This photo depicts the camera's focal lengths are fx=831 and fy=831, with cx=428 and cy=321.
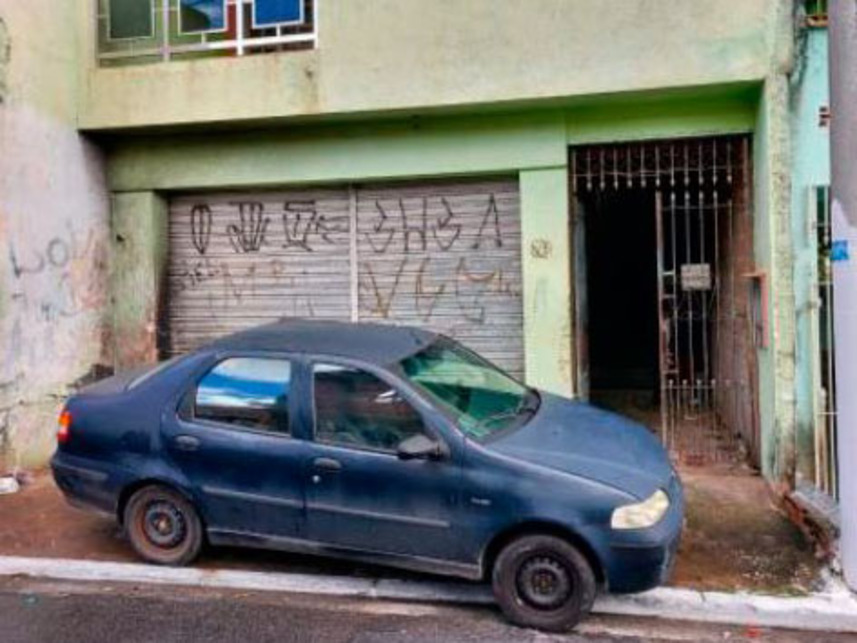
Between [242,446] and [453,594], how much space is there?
1.53m

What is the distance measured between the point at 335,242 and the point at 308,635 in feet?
15.3

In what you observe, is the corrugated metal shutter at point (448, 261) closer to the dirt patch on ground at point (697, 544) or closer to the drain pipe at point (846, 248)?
the dirt patch on ground at point (697, 544)

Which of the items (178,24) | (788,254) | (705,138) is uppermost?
(178,24)

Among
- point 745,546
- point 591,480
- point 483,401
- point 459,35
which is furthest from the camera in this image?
point 459,35

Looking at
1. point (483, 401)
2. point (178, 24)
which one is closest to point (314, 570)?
point (483, 401)

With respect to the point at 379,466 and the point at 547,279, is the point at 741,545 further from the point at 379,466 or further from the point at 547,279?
the point at 547,279

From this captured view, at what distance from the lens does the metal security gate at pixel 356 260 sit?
26.3ft

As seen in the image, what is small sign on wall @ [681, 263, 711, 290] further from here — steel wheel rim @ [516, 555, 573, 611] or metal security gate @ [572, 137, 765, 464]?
steel wheel rim @ [516, 555, 573, 611]

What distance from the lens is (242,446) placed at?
16.4ft

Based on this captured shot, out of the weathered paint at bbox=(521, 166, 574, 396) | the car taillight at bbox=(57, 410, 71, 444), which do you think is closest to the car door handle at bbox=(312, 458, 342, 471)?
the car taillight at bbox=(57, 410, 71, 444)

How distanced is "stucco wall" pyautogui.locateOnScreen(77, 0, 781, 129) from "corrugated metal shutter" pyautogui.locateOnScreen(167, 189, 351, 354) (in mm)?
1054

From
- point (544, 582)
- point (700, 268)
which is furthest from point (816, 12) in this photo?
point (544, 582)

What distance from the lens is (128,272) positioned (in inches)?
339

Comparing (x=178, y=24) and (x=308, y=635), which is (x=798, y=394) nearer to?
(x=308, y=635)
